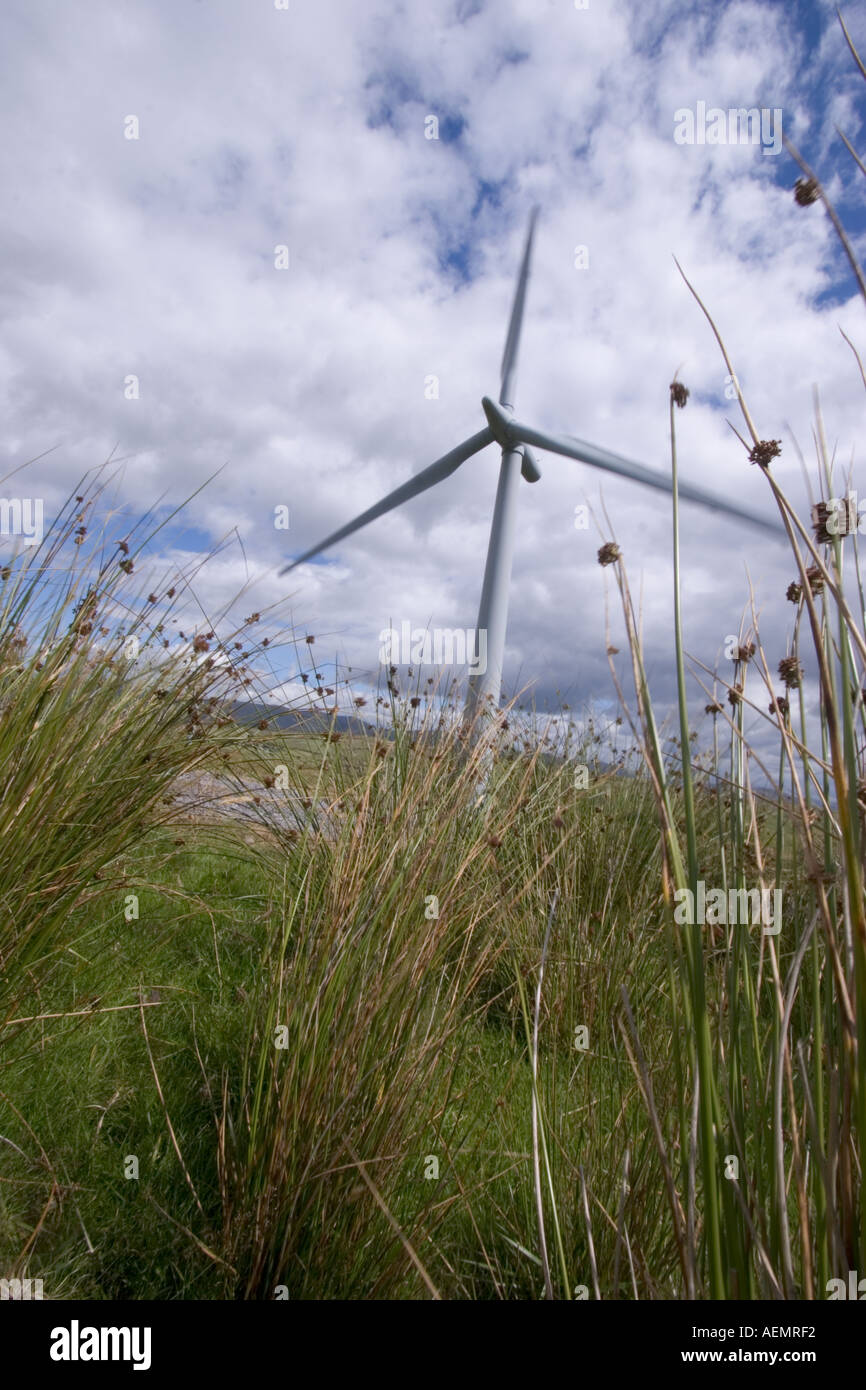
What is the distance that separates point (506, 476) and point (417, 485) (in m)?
1.25

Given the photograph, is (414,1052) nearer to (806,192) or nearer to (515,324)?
(806,192)

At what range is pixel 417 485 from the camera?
1086cm

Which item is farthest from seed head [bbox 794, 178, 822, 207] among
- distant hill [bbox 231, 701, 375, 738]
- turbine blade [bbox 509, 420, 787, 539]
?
turbine blade [bbox 509, 420, 787, 539]

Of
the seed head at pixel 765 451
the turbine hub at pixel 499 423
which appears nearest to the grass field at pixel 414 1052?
the seed head at pixel 765 451

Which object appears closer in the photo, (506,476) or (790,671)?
(790,671)

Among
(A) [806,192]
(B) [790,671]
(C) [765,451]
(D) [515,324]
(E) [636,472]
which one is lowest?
(B) [790,671]

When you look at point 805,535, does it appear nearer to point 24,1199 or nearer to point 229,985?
point 24,1199

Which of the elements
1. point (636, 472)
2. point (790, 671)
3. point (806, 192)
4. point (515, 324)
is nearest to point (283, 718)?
point (790, 671)

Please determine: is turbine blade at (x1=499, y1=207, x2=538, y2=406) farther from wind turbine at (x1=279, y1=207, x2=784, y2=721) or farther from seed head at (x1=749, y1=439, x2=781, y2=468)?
seed head at (x1=749, y1=439, x2=781, y2=468)

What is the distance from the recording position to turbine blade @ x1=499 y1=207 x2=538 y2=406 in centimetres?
1120

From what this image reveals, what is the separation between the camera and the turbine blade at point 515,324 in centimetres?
1120

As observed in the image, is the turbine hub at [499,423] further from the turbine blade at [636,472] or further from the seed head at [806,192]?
the seed head at [806,192]
